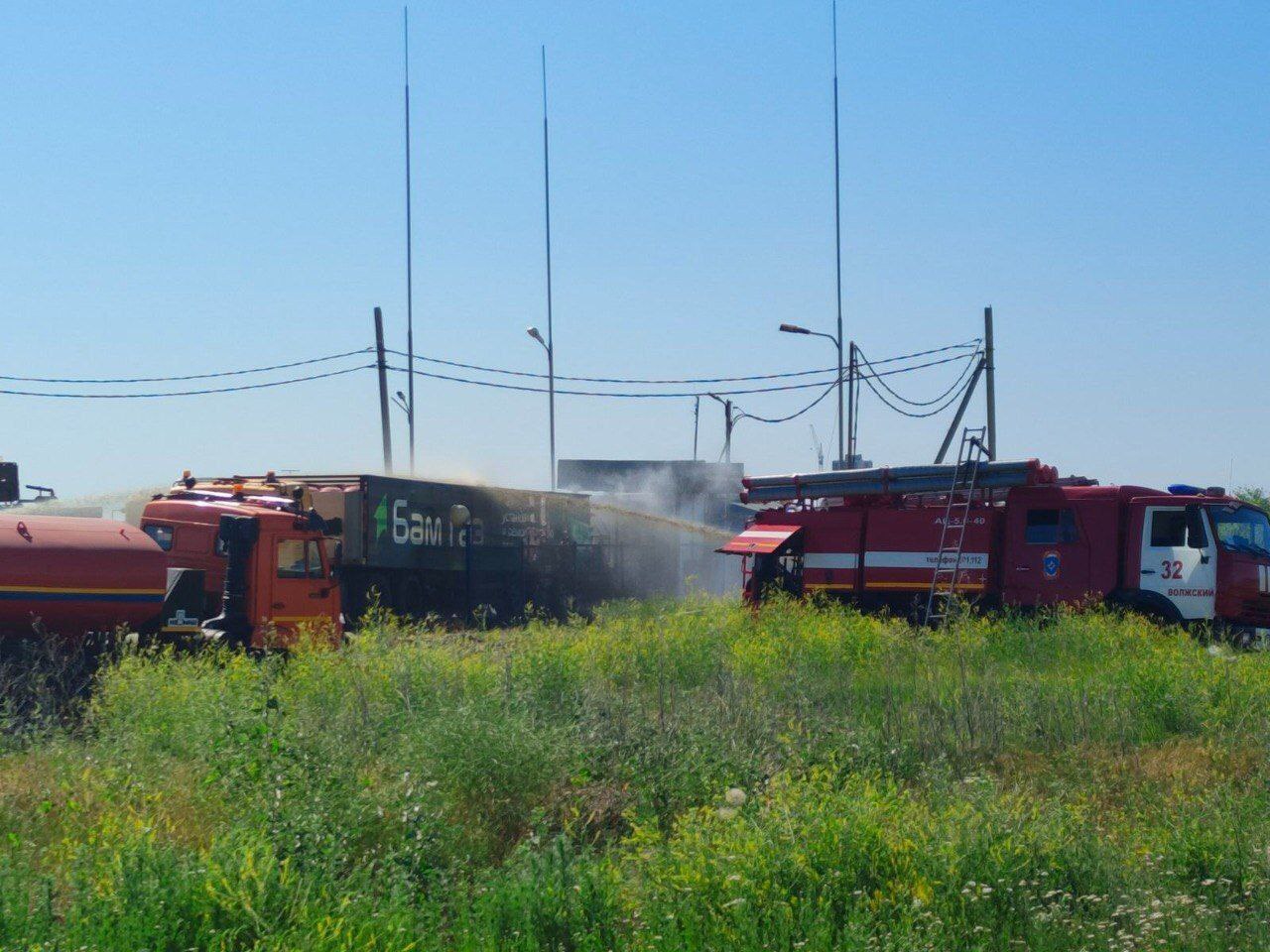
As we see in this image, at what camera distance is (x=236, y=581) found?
676 inches

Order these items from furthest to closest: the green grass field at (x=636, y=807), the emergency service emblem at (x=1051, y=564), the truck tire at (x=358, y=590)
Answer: the truck tire at (x=358, y=590) < the emergency service emblem at (x=1051, y=564) < the green grass field at (x=636, y=807)

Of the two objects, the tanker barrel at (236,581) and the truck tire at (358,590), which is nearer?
the tanker barrel at (236,581)

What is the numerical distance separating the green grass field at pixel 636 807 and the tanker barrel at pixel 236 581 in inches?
146

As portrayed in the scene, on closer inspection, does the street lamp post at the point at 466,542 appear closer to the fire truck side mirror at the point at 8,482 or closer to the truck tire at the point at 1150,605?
the fire truck side mirror at the point at 8,482

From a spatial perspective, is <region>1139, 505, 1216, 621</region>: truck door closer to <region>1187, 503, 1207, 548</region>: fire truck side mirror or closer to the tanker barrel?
<region>1187, 503, 1207, 548</region>: fire truck side mirror

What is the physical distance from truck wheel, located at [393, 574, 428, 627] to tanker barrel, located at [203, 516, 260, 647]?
11.0 meters

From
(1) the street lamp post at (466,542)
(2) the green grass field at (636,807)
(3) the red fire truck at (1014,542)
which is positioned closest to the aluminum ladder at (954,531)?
(3) the red fire truck at (1014,542)

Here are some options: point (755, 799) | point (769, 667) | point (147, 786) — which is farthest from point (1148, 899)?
point (769, 667)

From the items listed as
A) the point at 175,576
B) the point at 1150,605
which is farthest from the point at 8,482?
the point at 1150,605

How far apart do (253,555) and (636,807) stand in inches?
396

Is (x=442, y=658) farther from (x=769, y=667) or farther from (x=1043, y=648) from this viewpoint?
(x=1043, y=648)

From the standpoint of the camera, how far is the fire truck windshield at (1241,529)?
62.8ft

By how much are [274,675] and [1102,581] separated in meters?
13.0

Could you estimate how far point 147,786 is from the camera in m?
8.50
